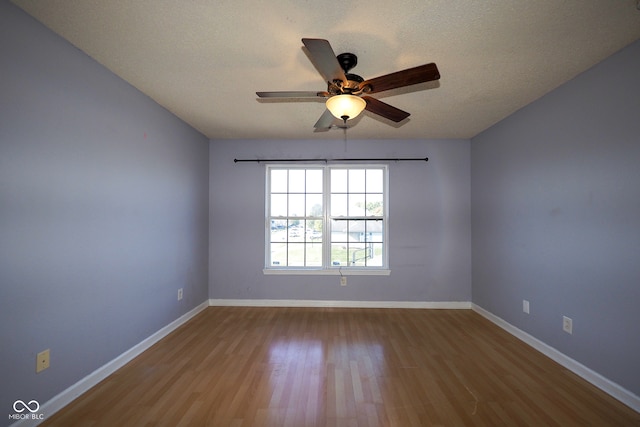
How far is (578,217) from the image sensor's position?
2.28 m

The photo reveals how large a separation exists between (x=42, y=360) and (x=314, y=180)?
3314 millimetres

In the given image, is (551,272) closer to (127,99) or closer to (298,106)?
(298,106)

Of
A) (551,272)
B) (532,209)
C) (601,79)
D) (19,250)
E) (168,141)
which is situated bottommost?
(551,272)

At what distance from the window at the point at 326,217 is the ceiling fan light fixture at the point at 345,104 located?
90.2 inches

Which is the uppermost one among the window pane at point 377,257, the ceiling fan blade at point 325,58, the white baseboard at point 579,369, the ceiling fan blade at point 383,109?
the ceiling fan blade at point 325,58

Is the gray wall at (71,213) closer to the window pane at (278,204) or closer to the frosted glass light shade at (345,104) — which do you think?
the window pane at (278,204)

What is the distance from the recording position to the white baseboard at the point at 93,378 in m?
1.72

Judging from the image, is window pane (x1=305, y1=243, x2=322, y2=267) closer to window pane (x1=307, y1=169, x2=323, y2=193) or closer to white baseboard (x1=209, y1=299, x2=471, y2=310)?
white baseboard (x1=209, y1=299, x2=471, y2=310)

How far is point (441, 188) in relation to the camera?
400 centimetres

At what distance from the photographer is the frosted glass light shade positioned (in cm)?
174

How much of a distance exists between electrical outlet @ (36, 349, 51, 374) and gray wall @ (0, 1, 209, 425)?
32mm

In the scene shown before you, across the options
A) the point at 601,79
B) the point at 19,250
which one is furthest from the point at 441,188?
the point at 19,250

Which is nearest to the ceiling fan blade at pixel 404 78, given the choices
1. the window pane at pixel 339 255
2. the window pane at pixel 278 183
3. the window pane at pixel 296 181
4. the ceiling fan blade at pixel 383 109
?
the ceiling fan blade at pixel 383 109

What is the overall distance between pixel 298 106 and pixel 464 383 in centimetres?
298
